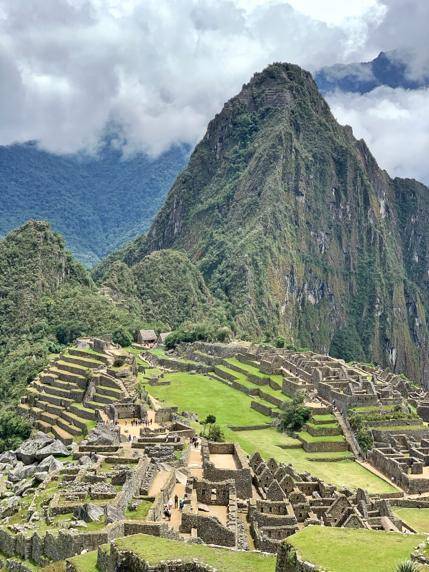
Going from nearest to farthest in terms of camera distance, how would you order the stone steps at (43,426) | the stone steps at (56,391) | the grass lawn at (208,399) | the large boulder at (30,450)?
the large boulder at (30,450)
the stone steps at (43,426)
the stone steps at (56,391)
the grass lawn at (208,399)

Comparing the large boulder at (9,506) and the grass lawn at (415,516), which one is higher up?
the large boulder at (9,506)

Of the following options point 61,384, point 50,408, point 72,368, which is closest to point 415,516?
point 50,408

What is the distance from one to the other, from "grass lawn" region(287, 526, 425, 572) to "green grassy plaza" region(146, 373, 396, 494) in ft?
94.2

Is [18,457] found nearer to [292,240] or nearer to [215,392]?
[215,392]

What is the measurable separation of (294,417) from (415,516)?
16.4m

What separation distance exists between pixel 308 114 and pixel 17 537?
608ft

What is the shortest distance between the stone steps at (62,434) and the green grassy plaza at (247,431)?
8897 mm

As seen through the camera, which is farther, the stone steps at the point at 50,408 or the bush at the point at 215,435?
the stone steps at the point at 50,408

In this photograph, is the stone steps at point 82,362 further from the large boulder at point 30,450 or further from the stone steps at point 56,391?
the large boulder at point 30,450

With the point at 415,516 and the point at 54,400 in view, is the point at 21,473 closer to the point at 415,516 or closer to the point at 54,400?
the point at 415,516

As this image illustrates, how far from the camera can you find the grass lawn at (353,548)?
13.0 metres

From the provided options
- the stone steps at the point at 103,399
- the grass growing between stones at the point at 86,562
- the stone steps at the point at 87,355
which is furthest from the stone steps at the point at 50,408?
the grass growing between stones at the point at 86,562

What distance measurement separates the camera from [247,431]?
56500mm

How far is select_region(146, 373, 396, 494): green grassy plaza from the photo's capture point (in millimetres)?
46781
